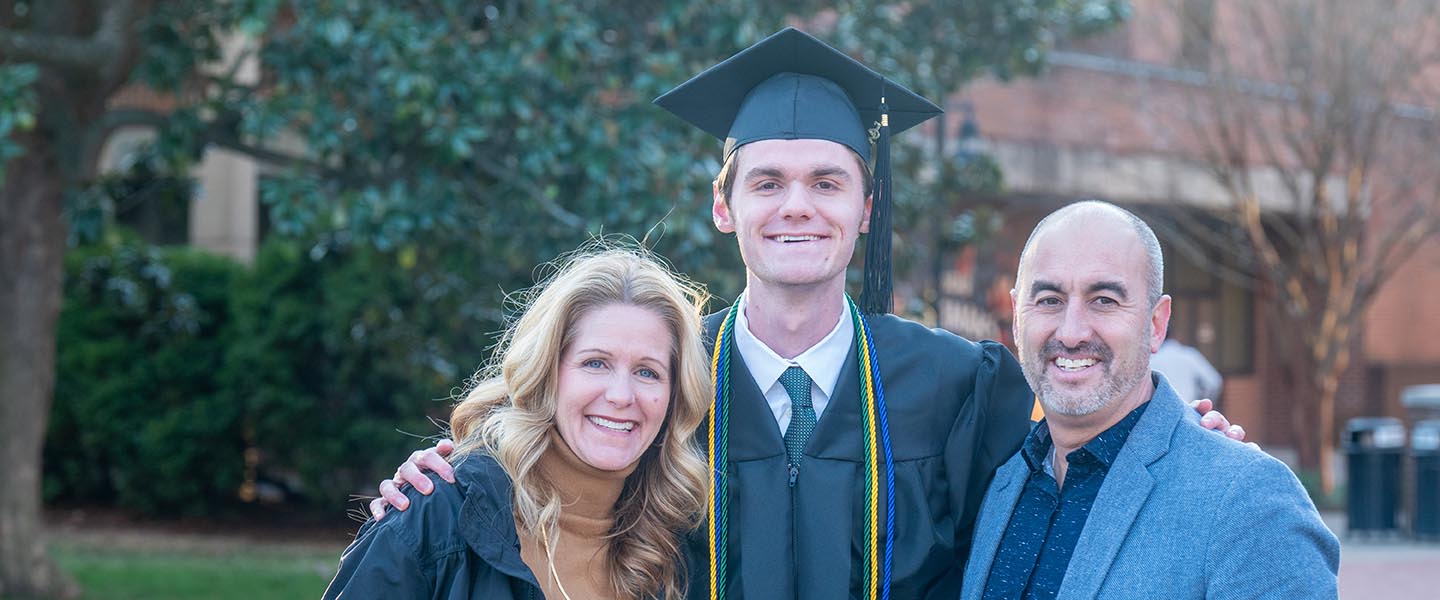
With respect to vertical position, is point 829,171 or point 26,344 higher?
point 829,171

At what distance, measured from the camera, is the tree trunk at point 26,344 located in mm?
7531

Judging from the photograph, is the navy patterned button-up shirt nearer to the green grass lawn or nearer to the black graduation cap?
the black graduation cap

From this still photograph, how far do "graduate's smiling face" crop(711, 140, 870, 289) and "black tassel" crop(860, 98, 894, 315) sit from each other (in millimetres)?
132

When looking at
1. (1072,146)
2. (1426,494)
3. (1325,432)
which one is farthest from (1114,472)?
(1072,146)

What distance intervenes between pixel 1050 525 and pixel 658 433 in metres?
0.81

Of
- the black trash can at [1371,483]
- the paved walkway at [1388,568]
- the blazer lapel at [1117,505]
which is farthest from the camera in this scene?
the black trash can at [1371,483]

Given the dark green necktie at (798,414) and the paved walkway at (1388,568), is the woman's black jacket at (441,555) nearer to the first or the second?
the dark green necktie at (798,414)

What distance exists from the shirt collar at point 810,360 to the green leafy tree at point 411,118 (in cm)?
200

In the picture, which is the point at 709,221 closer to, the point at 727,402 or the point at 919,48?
the point at 919,48

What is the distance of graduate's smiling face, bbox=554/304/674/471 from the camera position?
2738 millimetres

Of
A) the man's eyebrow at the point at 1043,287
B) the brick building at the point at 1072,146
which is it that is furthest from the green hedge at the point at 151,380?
the man's eyebrow at the point at 1043,287

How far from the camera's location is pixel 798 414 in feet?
9.84

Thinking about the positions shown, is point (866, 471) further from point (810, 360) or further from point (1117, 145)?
point (1117, 145)

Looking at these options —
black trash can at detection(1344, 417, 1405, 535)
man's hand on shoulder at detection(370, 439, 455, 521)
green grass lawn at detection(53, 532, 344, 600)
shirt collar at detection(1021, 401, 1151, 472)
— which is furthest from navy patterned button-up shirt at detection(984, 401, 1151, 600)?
black trash can at detection(1344, 417, 1405, 535)
